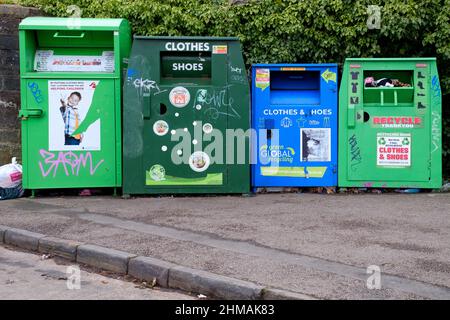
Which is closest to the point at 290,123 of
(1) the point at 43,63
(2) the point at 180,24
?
(2) the point at 180,24

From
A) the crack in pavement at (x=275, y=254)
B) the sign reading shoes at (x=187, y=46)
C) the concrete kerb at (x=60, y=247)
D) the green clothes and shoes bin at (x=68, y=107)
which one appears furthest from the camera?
the green clothes and shoes bin at (x=68, y=107)

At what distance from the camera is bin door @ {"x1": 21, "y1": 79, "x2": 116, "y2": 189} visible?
750 cm

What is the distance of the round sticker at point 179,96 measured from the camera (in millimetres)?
7426

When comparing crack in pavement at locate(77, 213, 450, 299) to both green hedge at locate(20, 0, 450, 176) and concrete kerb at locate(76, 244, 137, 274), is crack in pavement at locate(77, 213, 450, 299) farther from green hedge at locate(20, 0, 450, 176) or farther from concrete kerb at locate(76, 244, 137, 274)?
green hedge at locate(20, 0, 450, 176)

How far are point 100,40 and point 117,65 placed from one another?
50 cm

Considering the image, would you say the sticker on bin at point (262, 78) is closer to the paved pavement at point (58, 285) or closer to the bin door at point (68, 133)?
the bin door at point (68, 133)

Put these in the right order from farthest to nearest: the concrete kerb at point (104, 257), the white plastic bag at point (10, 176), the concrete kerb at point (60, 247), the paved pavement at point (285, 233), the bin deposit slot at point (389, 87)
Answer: the white plastic bag at point (10, 176), the bin deposit slot at point (389, 87), the concrete kerb at point (60, 247), the concrete kerb at point (104, 257), the paved pavement at point (285, 233)

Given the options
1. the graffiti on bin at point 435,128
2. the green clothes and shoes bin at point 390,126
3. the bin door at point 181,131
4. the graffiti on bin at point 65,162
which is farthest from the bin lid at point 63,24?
the graffiti on bin at point 435,128

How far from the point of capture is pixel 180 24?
868 centimetres

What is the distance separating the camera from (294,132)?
Result: 25.3ft

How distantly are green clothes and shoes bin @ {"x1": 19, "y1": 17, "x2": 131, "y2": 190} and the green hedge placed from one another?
1.18m

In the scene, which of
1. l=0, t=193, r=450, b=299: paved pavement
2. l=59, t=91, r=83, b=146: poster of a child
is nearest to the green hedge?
l=59, t=91, r=83, b=146: poster of a child

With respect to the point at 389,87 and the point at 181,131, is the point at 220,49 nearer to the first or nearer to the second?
the point at 181,131
